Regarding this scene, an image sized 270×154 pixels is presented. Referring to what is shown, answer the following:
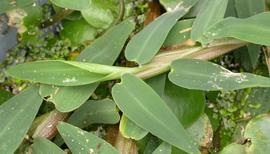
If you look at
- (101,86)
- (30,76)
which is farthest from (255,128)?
(30,76)

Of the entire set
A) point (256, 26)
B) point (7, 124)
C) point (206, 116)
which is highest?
point (256, 26)

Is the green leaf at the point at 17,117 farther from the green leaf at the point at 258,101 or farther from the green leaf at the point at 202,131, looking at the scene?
the green leaf at the point at 258,101

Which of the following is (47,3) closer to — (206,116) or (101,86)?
(101,86)

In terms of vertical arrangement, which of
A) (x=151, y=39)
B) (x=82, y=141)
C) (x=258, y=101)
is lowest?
(x=258, y=101)

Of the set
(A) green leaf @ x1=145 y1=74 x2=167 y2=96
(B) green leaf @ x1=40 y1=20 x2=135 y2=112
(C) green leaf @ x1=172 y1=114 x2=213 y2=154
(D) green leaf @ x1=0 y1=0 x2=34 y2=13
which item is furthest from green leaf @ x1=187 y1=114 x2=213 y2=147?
(D) green leaf @ x1=0 y1=0 x2=34 y2=13

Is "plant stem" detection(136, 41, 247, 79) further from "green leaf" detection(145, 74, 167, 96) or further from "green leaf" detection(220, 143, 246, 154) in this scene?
"green leaf" detection(220, 143, 246, 154)

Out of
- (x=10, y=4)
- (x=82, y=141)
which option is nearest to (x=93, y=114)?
(x=82, y=141)

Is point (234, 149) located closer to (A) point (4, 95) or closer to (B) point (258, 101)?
(B) point (258, 101)
